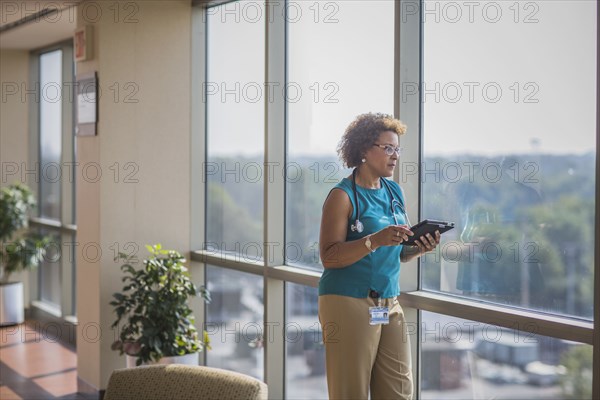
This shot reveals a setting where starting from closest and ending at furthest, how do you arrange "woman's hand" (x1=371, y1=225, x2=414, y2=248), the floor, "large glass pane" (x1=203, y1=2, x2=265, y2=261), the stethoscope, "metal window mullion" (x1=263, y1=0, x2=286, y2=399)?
1. "woman's hand" (x1=371, y1=225, x2=414, y2=248)
2. the stethoscope
3. "metal window mullion" (x1=263, y1=0, x2=286, y2=399)
4. "large glass pane" (x1=203, y1=2, x2=265, y2=261)
5. the floor

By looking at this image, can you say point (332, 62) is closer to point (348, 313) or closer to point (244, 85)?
point (244, 85)

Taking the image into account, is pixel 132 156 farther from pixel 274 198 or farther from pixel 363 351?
pixel 363 351

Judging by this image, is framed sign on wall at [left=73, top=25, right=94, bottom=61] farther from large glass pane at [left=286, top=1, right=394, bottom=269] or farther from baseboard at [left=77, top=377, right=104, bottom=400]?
baseboard at [left=77, top=377, right=104, bottom=400]

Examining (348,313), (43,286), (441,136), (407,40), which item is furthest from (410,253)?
(43,286)

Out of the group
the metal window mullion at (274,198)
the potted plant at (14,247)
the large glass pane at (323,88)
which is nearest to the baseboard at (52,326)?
the potted plant at (14,247)

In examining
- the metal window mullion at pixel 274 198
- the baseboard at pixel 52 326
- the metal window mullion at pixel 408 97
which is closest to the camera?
the metal window mullion at pixel 408 97

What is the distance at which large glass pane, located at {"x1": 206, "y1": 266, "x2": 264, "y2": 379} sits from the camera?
5578mm

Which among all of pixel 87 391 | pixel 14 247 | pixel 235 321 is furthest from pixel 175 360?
pixel 14 247

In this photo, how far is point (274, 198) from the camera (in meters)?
5.14

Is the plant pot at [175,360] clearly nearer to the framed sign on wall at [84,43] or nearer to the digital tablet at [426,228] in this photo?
the framed sign on wall at [84,43]

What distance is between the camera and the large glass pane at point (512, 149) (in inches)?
131

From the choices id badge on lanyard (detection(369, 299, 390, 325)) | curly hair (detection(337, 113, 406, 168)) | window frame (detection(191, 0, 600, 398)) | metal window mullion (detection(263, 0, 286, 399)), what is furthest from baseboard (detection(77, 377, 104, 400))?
curly hair (detection(337, 113, 406, 168))

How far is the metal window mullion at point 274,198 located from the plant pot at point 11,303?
4036 mm

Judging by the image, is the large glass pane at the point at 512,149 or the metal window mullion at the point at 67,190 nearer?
the large glass pane at the point at 512,149
